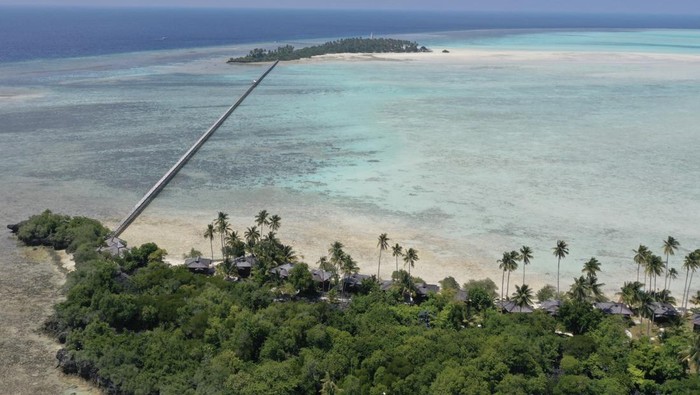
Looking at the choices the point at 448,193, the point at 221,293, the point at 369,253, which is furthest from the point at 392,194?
the point at 221,293

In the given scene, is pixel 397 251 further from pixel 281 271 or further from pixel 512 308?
pixel 512 308

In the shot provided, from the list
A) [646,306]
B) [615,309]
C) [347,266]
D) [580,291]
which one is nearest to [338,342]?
[347,266]

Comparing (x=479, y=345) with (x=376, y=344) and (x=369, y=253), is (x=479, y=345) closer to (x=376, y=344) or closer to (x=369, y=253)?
(x=376, y=344)

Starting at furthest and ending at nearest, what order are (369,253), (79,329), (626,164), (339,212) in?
(626,164), (339,212), (369,253), (79,329)

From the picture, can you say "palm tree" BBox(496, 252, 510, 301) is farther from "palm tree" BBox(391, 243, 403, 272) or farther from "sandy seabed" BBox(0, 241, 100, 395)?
"sandy seabed" BBox(0, 241, 100, 395)

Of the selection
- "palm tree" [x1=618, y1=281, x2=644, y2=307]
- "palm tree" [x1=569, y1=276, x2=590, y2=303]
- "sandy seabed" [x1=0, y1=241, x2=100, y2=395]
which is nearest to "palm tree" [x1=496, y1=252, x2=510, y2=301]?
"palm tree" [x1=569, y1=276, x2=590, y2=303]

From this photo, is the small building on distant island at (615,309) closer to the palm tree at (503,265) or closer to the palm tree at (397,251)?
the palm tree at (503,265)
